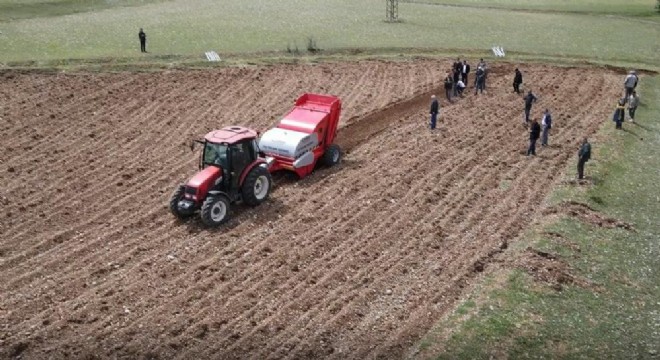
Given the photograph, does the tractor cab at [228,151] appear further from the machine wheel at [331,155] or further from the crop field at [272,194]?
the machine wheel at [331,155]

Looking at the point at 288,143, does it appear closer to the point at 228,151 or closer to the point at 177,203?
the point at 228,151

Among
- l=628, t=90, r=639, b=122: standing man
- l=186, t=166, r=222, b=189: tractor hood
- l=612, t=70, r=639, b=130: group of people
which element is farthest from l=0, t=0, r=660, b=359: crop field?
l=628, t=90, r=639, b=122: standing man

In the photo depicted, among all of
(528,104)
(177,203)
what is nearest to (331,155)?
(177,203)

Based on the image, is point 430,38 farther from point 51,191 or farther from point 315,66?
point 51,191

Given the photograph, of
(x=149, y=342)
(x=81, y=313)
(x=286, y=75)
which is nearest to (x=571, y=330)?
(x=149, y=342)

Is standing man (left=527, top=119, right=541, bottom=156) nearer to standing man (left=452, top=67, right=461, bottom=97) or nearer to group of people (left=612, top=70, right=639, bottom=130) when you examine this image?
group of people (left=612, top=70, right=639, bottom=130)
